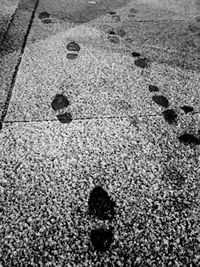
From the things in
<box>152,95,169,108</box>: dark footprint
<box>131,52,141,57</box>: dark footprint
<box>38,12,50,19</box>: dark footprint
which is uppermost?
<box>38,12,50,19</box>: dark footprint

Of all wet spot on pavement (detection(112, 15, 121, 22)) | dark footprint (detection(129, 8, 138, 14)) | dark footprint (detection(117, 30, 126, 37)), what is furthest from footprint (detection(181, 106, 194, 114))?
dark footprint (detection(129, 8, 138, 14))

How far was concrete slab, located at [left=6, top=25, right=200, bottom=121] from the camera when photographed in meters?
1.85

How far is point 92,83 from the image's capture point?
2078 millimetres

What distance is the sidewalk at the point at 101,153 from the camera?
1.22 metres

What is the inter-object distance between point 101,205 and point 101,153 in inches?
14.5

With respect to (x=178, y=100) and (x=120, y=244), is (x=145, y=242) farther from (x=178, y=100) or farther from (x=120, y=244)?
(x=178, y=100)

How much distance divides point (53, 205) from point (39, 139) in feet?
1.64

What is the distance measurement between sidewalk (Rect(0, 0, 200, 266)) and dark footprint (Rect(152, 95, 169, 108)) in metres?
0.01

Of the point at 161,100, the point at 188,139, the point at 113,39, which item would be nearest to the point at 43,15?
the point at 113,39

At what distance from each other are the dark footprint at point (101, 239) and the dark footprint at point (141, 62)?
1.60m

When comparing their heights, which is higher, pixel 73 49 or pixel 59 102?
pixel 73 49

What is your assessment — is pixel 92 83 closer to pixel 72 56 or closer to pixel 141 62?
pixel 72 56

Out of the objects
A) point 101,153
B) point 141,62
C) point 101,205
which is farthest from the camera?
point 141,62

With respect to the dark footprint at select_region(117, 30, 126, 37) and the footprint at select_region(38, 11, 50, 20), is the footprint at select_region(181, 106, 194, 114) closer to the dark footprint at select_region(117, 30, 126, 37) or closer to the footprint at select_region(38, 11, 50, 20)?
the dark footprint at select_region(117, 30, 126, 37)
